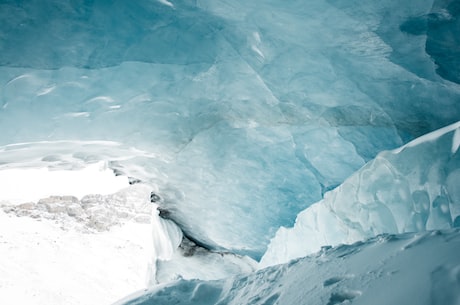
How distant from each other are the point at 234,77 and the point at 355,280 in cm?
261

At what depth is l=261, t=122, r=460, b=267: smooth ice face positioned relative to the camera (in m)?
2.82

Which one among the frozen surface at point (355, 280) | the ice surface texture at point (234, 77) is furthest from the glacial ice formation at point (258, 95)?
the frozen surface at point (355, 280)

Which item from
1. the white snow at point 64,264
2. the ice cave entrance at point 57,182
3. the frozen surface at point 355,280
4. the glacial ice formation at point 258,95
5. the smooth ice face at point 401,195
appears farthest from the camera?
the white snow at point 64,264

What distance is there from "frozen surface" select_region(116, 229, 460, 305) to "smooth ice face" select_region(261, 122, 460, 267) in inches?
Result: 43.4

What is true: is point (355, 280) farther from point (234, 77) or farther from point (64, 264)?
point (64, 264)

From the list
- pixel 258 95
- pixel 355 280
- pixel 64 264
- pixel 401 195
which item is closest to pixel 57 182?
pixel 64 264

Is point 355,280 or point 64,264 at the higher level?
point 355,280

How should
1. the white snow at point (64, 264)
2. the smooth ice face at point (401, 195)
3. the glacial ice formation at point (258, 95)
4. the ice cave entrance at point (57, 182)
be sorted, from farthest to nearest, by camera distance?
the white snow at point (64, 264), the ice cave entrance at point (57, 182), the glacial ice formation at point (258, 95), the smooth ice face at point (401, 195)

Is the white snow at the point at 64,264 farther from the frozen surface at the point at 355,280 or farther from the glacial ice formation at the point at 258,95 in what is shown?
the frozen surface at the point at 355,280

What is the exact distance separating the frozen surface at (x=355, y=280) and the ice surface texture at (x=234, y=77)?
1.98 m

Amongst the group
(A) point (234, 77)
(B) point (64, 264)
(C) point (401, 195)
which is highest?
(A) point (234, 77)

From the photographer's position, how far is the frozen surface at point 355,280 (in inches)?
54.2

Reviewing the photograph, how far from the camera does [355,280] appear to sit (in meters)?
1.68

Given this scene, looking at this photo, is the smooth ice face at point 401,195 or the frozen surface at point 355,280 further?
the smooth ice face at point 401,195
